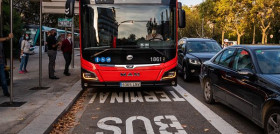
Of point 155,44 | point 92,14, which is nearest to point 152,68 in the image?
point 155,44

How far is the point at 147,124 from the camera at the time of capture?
5820 mm

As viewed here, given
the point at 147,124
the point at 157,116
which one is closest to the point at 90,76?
the point at 157,116

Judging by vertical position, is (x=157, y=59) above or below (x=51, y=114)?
above

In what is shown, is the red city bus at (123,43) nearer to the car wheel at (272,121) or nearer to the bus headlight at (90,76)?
the bus headlight at (90,76)

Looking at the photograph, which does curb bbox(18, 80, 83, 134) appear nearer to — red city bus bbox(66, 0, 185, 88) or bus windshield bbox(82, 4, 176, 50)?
red city bus bbox(66, 0, 185, 88)

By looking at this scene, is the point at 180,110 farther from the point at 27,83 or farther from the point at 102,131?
the point at 27,83

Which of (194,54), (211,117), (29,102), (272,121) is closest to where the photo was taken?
(272,121)

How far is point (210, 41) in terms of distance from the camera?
13.7 m

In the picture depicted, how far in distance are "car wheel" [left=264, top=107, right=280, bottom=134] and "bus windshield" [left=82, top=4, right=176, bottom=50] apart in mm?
4344

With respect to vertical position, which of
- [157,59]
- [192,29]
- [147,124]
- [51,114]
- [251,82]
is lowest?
[147,124]

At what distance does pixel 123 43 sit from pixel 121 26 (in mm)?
446

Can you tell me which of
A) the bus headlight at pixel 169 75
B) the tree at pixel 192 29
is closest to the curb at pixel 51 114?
the bus headlight at pixel 169 75

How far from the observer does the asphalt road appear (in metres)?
5.49

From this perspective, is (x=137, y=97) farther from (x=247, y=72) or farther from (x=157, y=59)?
(x=247, y=72)
